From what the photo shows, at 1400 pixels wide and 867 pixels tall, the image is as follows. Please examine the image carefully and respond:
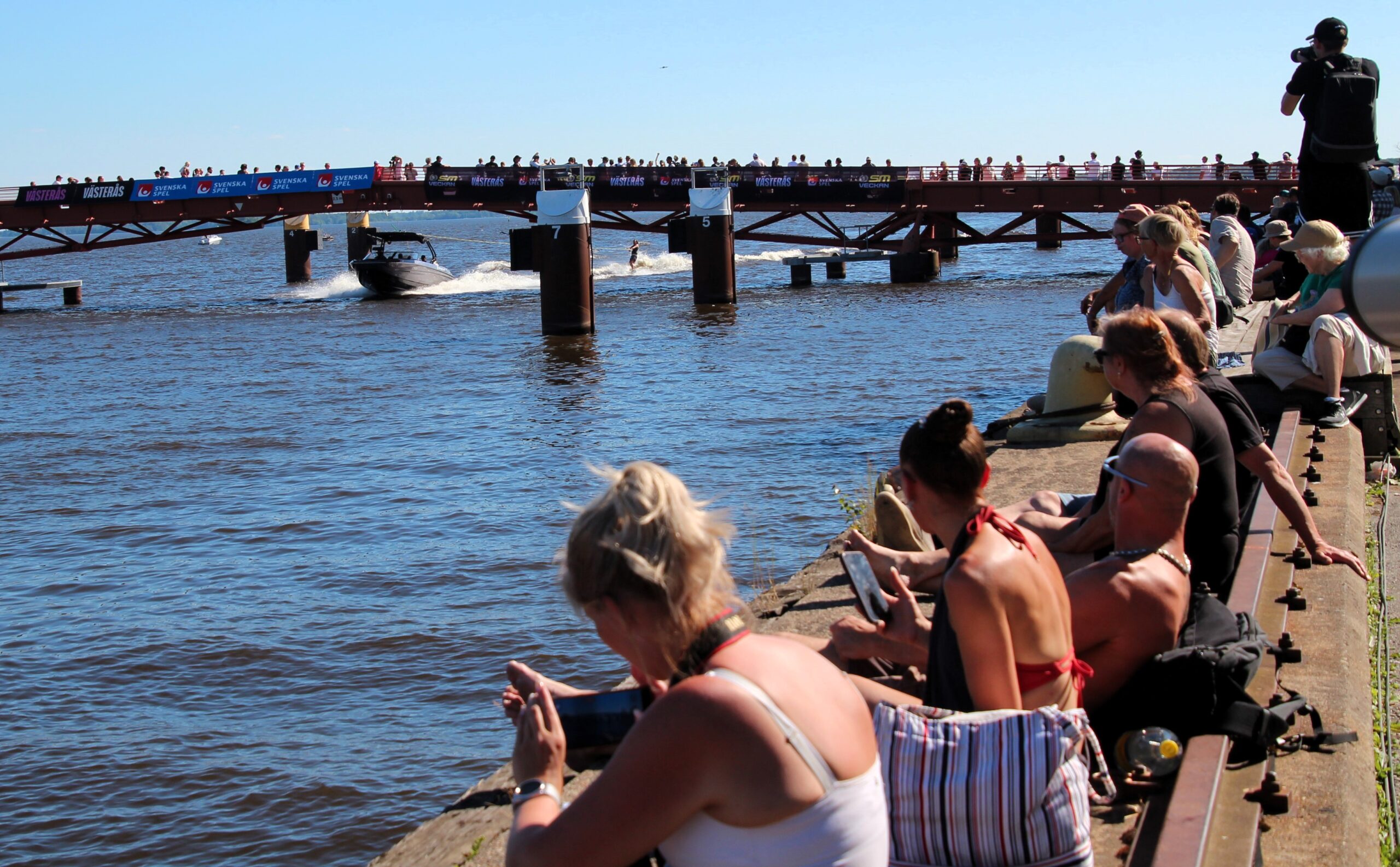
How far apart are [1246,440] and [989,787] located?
8.90 ft

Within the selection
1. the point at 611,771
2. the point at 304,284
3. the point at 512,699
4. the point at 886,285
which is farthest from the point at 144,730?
the point at 304,284

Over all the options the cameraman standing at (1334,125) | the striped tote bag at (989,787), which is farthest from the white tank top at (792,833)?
the cameraman standing at (1334,125)

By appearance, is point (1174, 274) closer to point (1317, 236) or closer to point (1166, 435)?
point (1317, 236)

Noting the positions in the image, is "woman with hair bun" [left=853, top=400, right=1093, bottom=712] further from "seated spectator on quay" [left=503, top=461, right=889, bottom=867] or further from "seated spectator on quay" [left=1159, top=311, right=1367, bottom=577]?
"seated spectator on quay" [left=1159, top=311, right=1367, bottom=577]

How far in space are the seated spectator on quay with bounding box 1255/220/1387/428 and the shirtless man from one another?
14.0ft

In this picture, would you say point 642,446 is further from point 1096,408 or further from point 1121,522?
point 1121,522

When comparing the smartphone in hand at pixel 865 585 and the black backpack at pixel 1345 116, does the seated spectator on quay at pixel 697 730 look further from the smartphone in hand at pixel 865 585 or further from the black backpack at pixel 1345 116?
the black backpack at pixel 1345 116

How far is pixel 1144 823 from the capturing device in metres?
3.42

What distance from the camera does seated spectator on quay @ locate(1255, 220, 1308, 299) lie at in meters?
12.6

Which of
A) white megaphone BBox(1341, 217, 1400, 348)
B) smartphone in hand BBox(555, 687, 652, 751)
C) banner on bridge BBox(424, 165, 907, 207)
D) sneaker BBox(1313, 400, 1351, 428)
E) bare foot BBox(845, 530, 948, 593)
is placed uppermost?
banner on bridge BBox(424, 165, 907, 207)

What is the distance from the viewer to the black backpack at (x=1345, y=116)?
8.60 metres

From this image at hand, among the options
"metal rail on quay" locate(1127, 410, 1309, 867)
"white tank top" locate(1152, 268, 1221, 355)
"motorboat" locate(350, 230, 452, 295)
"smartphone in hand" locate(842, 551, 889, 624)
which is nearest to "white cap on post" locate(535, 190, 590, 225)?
"motorboat" locate(350, 230, 452, 295)

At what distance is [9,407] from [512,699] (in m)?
21.5

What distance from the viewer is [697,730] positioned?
2.16m
